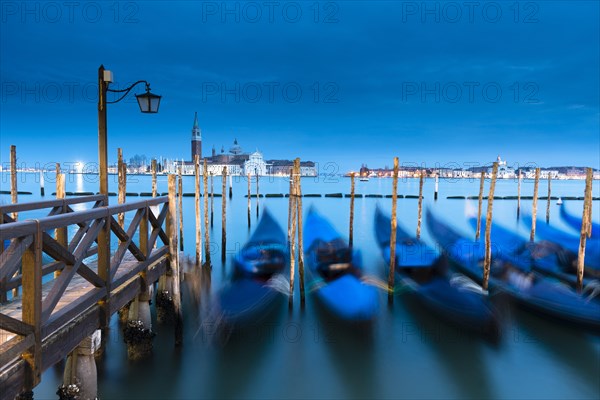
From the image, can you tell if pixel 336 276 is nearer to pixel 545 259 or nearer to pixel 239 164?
pixel 545 259

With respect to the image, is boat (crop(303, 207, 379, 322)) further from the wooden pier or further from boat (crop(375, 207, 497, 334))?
the wooden pier

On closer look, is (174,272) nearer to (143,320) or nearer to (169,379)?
(143,320)

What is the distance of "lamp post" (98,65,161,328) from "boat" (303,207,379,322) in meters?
4.12

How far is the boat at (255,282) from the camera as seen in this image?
6.74 m

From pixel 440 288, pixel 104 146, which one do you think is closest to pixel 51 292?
pixel 104 146

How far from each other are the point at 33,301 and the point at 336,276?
661cm

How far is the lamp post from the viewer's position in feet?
11.8

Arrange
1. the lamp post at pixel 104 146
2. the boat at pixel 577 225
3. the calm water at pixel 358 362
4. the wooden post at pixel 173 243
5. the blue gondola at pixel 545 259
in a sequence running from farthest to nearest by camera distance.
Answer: the boat at pixel 577 225, the blue gondola at pixel 545 259, the wooden post at pixel 173 243, the calm water at pixel 358 362, the lamp post at pixel 104 146

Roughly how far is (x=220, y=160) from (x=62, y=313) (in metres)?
128

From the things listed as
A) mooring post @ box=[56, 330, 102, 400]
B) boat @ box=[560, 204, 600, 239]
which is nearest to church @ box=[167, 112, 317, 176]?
boat @ box=[560, 204, 600, 239]

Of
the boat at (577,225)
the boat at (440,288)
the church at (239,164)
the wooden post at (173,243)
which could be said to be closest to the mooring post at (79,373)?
the wooden post at (173,243)

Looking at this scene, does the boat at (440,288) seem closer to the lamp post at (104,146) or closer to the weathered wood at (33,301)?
the lamp post at (104,146)

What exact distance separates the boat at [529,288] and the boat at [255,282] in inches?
184

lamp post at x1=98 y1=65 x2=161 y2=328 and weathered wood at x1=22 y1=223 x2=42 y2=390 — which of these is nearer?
weathered wood at x1=22 y1=223 x2=42 y2=390
